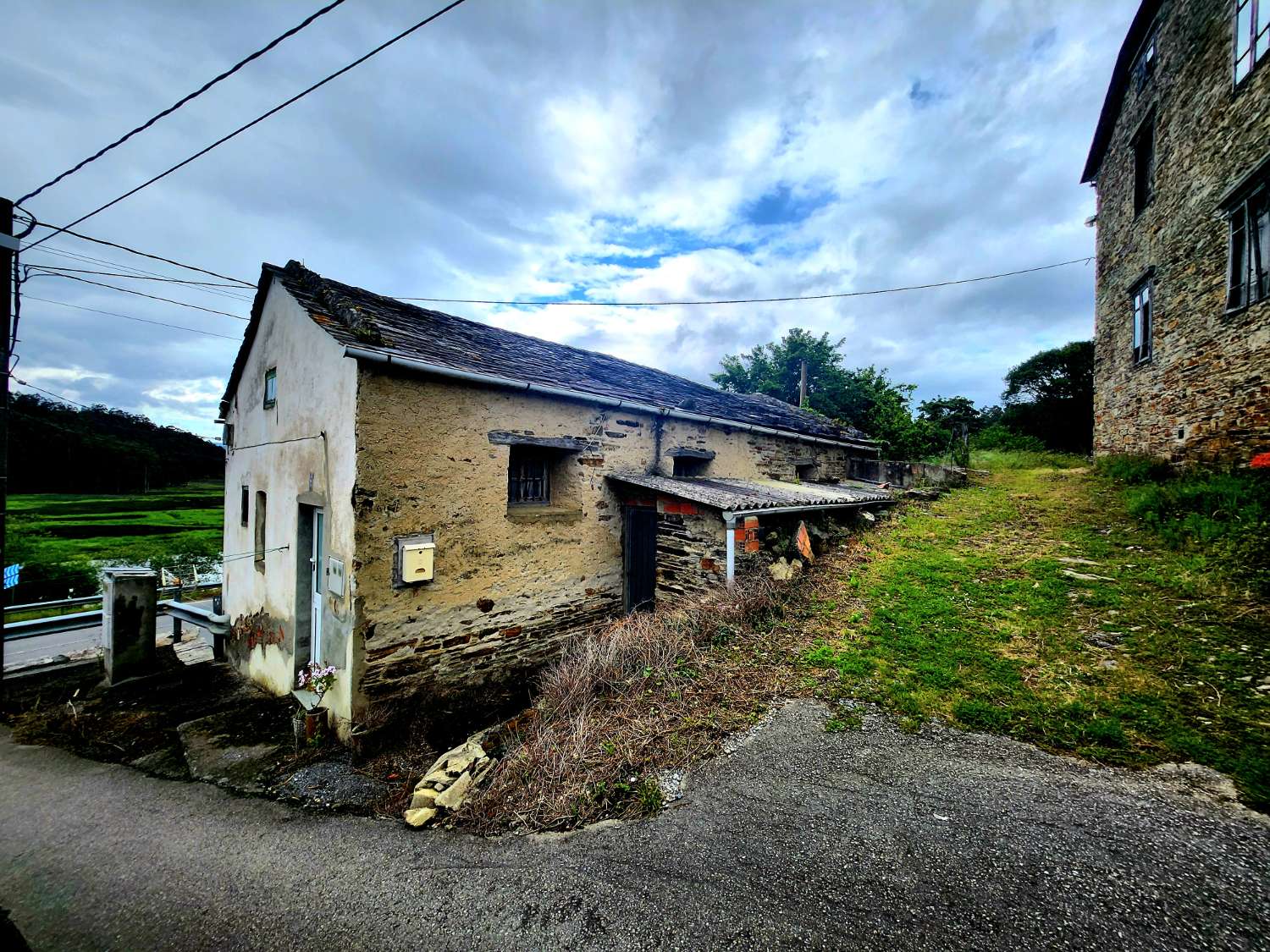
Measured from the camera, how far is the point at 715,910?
2.07 meters

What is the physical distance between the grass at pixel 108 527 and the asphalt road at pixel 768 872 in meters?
26.0

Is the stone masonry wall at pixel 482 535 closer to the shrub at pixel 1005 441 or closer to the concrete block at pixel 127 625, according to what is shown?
the concrete block at pixel 127 625

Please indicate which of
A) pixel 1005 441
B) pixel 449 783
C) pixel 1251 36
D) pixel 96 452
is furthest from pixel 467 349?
pixel 96 452

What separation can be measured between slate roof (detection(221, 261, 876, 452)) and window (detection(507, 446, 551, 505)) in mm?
1081

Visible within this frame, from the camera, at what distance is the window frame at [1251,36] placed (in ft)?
19.9

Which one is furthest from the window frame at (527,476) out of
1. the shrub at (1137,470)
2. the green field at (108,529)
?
the green field at (108,529)

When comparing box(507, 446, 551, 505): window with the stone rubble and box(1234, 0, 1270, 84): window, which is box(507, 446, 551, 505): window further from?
box(1234, 0, 1270, 84): window

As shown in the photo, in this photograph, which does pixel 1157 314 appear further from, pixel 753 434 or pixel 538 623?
pixel 538 623

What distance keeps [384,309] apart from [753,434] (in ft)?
23.6

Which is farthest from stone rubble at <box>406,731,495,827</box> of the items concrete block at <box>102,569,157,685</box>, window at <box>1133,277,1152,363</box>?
window at <box>1133,277,1152,363</box>

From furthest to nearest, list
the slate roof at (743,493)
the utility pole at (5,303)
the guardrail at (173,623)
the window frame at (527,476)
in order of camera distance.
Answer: the guardrail at (173,623) < the window frame at (527,476) < the slate roof at (743,493) < the utility pole at (5,303)

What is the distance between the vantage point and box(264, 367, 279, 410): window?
7.01 meters

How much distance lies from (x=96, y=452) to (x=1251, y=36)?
45.2 metres

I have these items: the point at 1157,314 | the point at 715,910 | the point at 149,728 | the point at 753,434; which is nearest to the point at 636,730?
the point at 715,910
